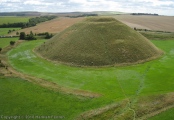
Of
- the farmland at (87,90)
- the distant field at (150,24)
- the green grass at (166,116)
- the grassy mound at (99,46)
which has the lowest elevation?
the green grass at (166,116)

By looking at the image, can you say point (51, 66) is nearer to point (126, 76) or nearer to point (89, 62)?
point (89, 62)

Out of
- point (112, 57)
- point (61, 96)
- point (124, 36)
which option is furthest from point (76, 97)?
point (124, 36)

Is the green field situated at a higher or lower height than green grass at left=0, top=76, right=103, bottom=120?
higher

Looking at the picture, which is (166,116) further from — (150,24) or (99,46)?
(150,24)

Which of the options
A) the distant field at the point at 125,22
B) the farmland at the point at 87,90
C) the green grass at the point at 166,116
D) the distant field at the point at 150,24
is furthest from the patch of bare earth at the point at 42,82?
the distant field at the point at 150,24

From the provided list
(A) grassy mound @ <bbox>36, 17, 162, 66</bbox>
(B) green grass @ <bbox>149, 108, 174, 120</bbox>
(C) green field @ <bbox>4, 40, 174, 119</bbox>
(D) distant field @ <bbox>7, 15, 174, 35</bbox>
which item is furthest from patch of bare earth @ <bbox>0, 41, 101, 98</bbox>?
(D) distant field @ <bbox>7, 15, 174, 35</bbox>

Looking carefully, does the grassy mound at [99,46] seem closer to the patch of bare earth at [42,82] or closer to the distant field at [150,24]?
the patch of bare earth at [42,82]

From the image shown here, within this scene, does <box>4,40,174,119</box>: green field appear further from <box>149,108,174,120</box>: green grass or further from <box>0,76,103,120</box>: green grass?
<box>149,108,174,120</box>: green grass
